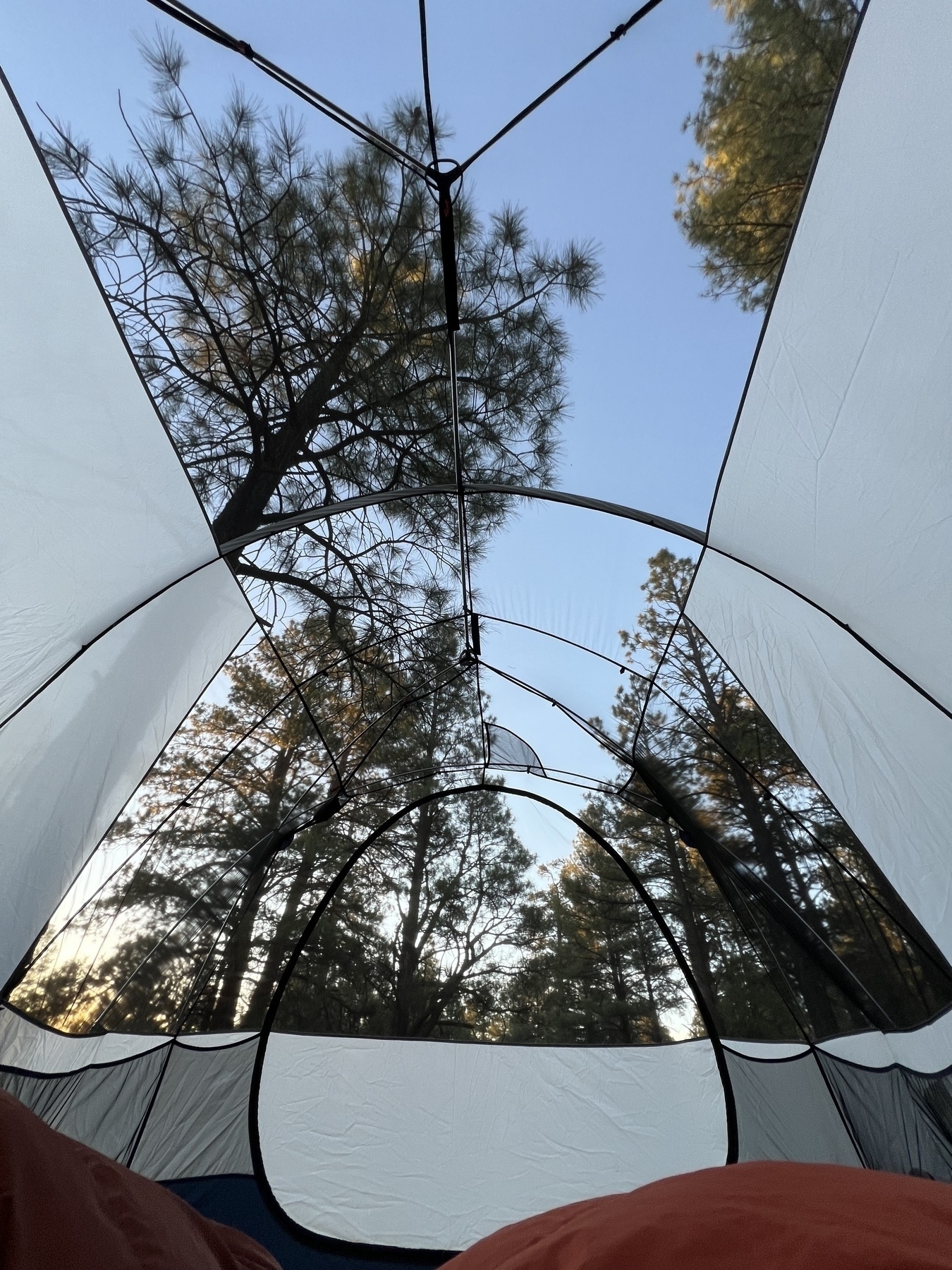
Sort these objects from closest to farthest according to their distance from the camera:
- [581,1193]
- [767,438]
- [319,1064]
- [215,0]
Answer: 1. [215,0]
2. [767,438]
3. [581,1193]
4. [319,1064]

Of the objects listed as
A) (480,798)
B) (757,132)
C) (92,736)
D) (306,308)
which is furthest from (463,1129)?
(757,132)

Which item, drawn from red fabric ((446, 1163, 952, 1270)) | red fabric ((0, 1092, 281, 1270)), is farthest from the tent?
red fabric ((446, 1163, 952, 1270))

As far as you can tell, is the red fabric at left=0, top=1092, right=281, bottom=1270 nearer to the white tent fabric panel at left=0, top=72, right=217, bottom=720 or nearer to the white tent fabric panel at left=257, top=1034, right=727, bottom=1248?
the white tent fabric panel at left=0, top=72, right=217, bottom=720

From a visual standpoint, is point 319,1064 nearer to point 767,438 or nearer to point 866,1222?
point 866,1222

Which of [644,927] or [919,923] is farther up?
[644,927]

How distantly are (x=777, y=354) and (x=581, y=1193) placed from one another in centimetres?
306

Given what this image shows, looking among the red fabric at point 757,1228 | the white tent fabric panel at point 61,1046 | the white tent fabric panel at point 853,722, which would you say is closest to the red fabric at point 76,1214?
the red fabric at point 757,1228

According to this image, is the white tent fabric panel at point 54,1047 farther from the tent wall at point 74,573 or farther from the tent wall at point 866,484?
the tent wall at point 866,484

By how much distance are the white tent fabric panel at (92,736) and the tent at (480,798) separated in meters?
0.01

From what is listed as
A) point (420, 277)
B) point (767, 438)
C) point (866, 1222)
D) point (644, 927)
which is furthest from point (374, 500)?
point (644, 927)

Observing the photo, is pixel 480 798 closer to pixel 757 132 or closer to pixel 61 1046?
pixel 61 1046

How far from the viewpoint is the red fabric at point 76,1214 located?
1.05m

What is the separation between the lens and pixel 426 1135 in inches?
120

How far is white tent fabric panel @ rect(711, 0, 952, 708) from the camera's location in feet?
4.01
